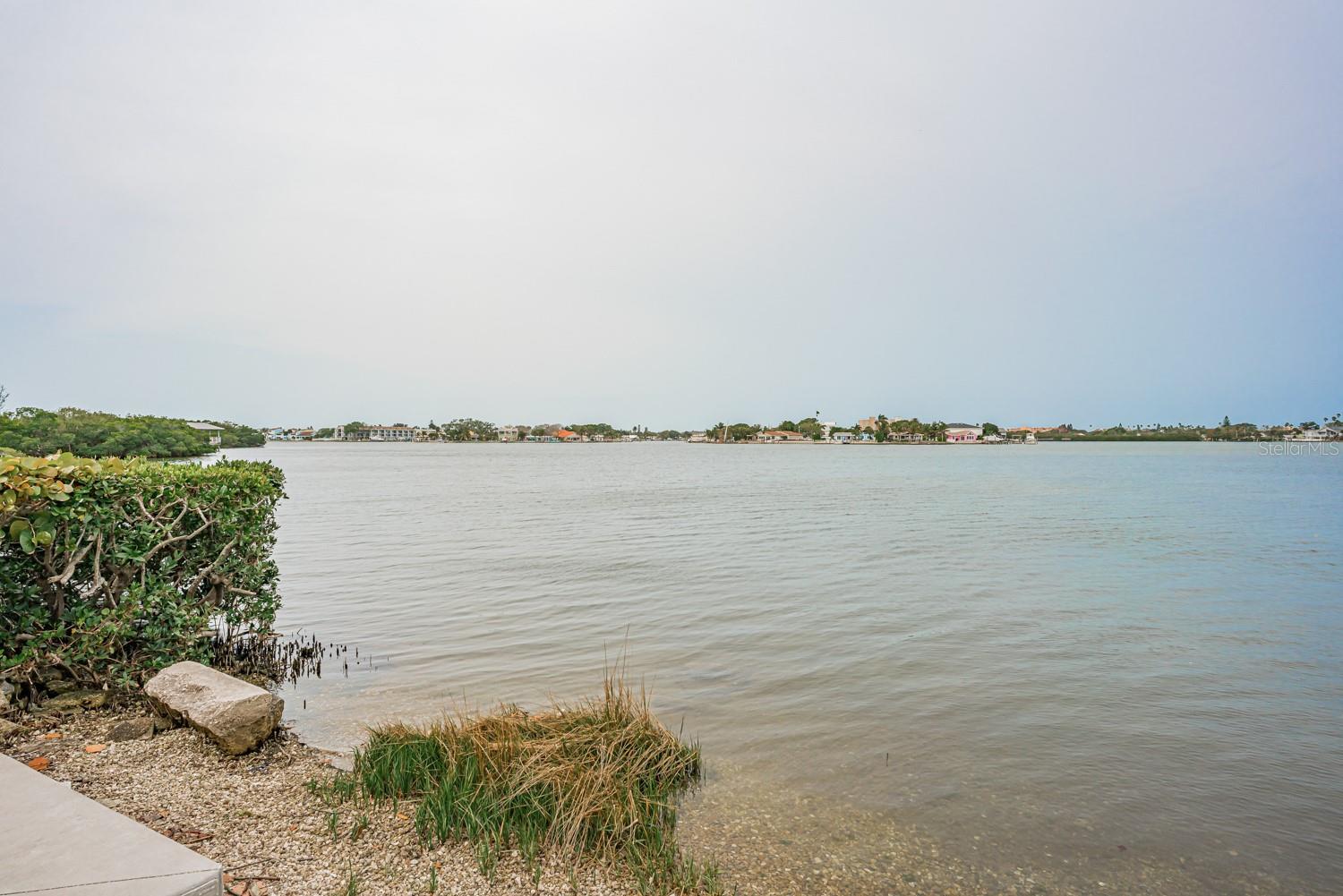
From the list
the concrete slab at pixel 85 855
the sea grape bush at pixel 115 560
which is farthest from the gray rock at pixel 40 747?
the concrete slab at pixel 85 855

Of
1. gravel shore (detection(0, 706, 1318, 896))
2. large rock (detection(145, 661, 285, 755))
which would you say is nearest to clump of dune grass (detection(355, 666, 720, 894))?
gravel shore (detection(0, 706, 1318, 896))

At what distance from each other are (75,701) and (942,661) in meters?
10.5

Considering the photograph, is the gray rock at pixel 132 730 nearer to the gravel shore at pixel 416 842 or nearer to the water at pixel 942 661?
the gravel shore at pixel 416 842

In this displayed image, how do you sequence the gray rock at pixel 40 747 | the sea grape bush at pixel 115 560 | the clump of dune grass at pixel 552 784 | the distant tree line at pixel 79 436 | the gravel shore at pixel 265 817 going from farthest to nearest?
the distant tree line at pixel 79 436
the sea grape bush at pixel 115 560
the gray rock at pixel 40 747
the clump of dune grass at pixel 552 784
the gravel shore at pixel 265 817

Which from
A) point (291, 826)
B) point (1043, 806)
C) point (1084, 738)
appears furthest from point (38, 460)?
point (1084, 738)

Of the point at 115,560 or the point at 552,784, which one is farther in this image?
the point at 115,560

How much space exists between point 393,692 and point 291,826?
3.99 metres

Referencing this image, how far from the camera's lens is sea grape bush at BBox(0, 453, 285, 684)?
21.3 ft

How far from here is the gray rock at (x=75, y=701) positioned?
675cm

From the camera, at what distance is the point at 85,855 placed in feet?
11.4

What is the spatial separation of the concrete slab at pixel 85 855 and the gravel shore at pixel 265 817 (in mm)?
718

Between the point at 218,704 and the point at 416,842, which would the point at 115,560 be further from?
the point at 416,842

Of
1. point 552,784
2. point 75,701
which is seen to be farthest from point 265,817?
point 75,701

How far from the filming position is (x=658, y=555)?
2059 centimetres
